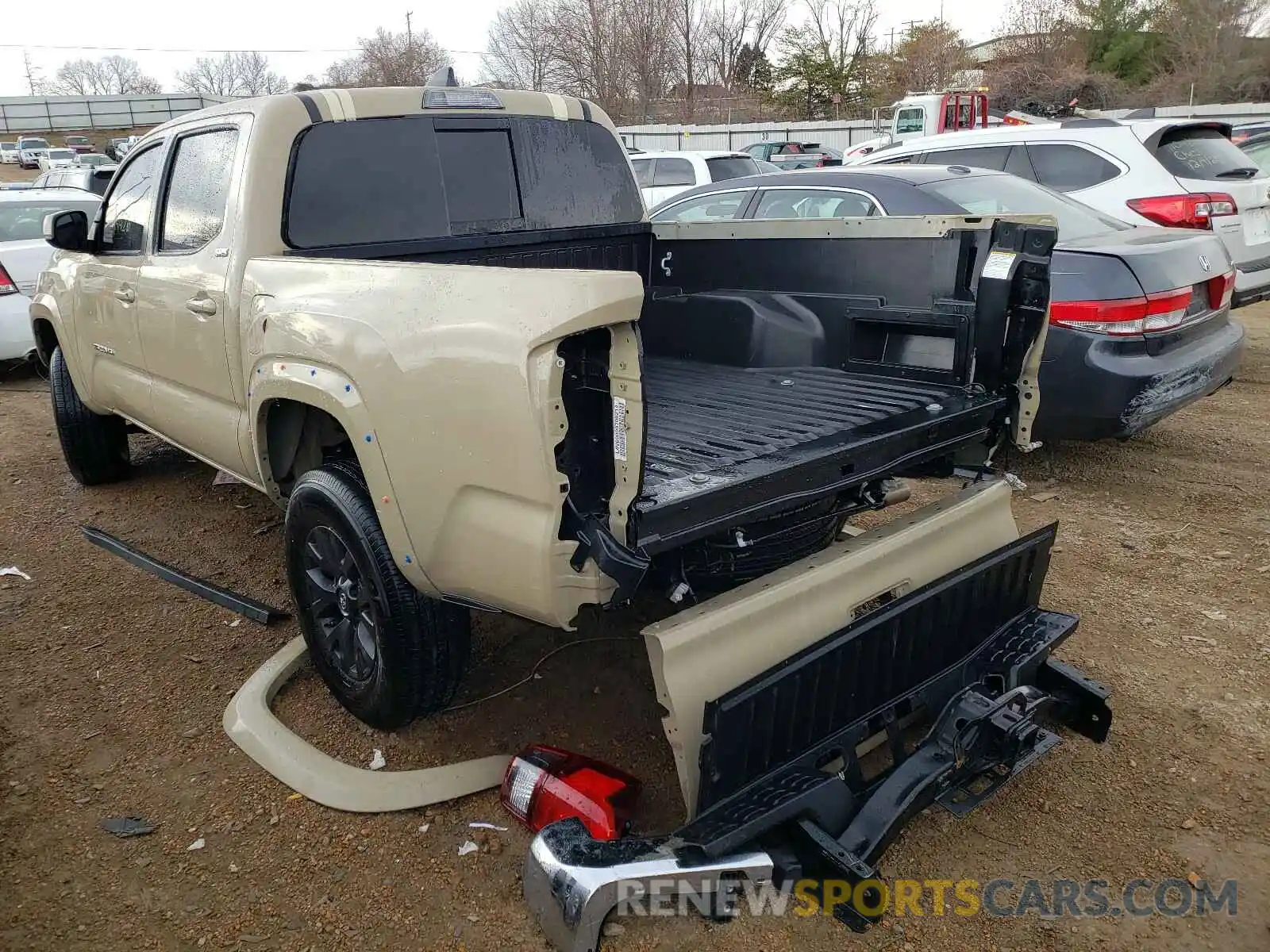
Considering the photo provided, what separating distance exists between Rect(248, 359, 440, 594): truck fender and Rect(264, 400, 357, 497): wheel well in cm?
21

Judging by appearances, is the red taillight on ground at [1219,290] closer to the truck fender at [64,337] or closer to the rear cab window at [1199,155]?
the rear cab window at [1199,155]

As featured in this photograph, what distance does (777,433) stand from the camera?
283cm

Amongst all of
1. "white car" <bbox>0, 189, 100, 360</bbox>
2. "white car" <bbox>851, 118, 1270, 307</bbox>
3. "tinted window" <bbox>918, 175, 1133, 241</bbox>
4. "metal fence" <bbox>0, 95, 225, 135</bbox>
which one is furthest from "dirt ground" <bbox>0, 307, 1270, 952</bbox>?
"metal fence" <bbox>0, 95, 225, 135</bbox>

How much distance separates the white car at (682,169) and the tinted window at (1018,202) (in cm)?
722

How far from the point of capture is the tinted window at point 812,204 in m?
5.84

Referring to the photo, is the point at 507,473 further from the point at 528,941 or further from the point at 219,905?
the point at 219,905

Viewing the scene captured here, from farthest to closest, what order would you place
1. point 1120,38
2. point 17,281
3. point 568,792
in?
1. point 1120,38
2. point 17,281
3. point 568,792

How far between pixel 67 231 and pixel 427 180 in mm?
1912

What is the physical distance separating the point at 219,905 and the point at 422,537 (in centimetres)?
109

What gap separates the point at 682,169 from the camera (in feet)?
42.6

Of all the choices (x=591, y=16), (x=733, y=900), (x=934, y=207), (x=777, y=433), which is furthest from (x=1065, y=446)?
(x=591, y=16)

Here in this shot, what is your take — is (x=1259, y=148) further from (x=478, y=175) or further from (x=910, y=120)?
(x=478, y=175)

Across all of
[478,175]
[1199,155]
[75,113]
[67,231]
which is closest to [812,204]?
[478,175]

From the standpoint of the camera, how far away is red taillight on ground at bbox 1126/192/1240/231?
683cm
